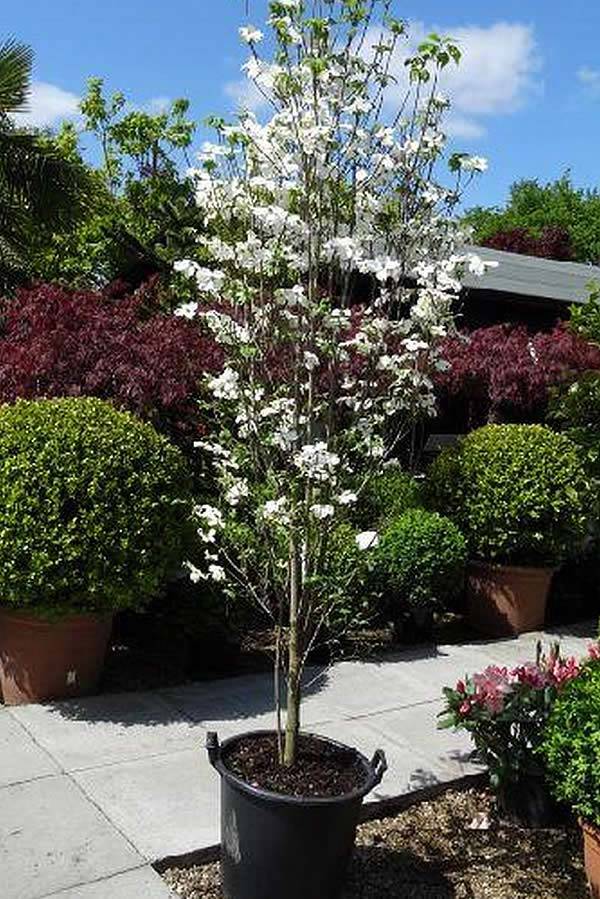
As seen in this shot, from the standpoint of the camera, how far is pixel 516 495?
689 centimetres

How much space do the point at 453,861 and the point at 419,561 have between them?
272 cm

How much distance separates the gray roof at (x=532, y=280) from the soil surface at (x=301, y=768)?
701 centimetres

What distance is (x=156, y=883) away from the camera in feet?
10.8

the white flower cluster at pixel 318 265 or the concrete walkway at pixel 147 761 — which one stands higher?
the white flower cluster at pixel 318 265

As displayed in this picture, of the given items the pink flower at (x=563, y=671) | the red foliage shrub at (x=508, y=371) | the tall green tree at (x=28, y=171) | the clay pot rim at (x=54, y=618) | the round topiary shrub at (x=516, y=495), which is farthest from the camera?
the tall green tree at (x=28, y=171)

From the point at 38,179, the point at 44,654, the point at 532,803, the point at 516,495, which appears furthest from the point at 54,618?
the point at 38,179

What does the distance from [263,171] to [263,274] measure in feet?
1.14

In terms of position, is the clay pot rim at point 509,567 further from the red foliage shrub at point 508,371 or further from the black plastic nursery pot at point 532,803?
the black plastic nursery pot at point 532,803

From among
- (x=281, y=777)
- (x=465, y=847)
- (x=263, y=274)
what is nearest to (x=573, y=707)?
(x=465, y=847)

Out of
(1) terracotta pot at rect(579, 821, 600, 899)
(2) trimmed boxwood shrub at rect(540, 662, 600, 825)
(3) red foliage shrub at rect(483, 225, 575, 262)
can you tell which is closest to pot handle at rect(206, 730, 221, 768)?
(2) trimmed boxwood shrub at rect(540, 662, 600, 825)

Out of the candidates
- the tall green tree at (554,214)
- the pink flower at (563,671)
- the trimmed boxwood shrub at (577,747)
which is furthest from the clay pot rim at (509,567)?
the tall green tree at (554,214)

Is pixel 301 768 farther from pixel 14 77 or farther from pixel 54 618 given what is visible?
pixel 14 77

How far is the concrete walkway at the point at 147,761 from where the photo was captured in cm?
338

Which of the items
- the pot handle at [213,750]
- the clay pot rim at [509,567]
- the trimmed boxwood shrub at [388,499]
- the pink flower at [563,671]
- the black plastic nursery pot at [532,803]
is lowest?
the black plastic nursery pot at [532,803]
